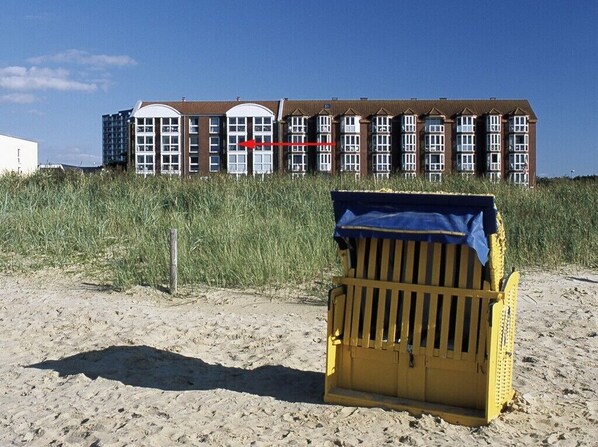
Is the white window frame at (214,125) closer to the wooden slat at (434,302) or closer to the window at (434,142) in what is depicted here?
the window at (434,142)

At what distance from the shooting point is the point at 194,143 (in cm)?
6862

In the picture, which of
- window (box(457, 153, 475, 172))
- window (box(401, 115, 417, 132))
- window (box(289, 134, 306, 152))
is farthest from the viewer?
window (box(457, 153, 475, 172))

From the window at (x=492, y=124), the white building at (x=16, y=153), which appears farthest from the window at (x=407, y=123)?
the white building at (x=16, y=153)

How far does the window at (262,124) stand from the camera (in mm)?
68875

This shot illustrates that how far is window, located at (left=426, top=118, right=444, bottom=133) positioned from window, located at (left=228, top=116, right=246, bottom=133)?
17.6 m

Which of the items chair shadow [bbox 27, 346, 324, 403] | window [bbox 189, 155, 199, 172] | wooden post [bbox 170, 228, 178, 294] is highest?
window [bbox 189, 155, 199, 172]

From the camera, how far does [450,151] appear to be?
68188 mm

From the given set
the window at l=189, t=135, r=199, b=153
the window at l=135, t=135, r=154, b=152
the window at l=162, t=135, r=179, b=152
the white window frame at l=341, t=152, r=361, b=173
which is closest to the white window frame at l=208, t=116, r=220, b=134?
the window at l=189, t=135, r=199, b=153

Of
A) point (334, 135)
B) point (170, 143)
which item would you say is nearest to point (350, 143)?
point (334, 135)

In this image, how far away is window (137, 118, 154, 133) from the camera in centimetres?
6831

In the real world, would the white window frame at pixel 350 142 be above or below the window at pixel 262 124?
below

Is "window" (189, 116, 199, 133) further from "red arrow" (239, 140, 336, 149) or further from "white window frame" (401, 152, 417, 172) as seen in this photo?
"white window frame" (401, 152, 417, 172)

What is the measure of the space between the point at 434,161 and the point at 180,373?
212 ft

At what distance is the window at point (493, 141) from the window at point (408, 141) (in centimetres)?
700
